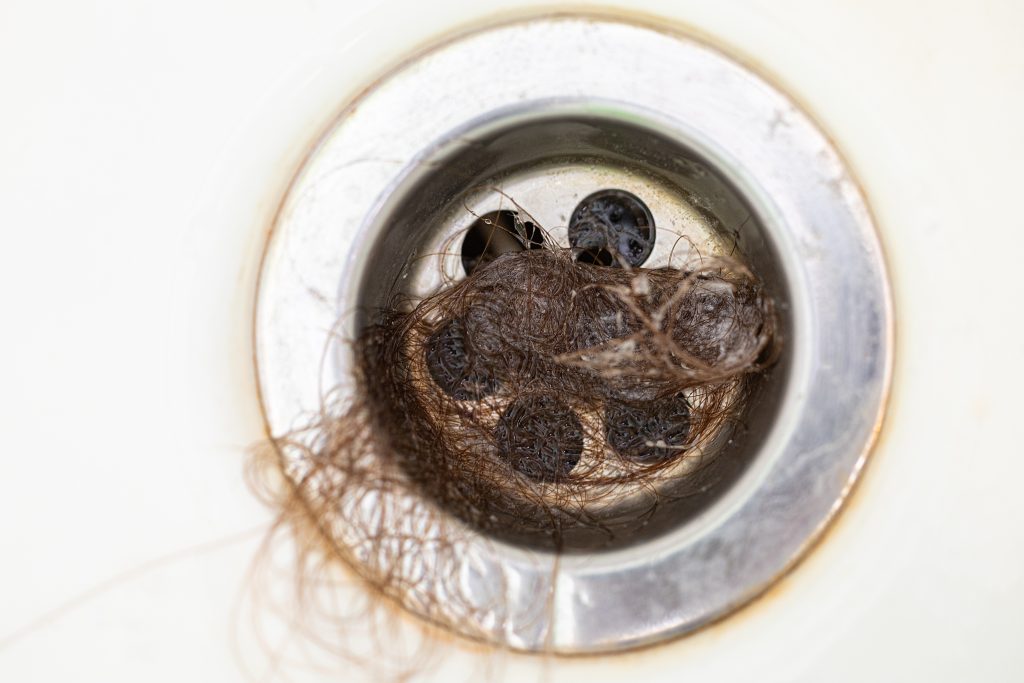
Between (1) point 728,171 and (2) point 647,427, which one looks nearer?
(1) point 728,171

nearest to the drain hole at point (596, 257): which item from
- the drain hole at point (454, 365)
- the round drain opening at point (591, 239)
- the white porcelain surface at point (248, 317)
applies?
the round drain opening at point (591, 239)

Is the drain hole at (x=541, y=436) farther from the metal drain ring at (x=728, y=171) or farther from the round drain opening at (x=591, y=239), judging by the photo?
the metal drain ring at (x=728, y=171)

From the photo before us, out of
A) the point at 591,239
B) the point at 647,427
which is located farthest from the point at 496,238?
the point at 647,427

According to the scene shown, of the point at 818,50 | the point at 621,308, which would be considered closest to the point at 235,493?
the point at 621,308

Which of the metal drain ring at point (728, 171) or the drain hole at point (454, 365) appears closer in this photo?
the metal drain ring at point (728, 171)

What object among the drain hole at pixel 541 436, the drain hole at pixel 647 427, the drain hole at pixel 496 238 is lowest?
the drain hole at pixel 647 427

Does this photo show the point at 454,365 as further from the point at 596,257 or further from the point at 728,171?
the point at 728,171
